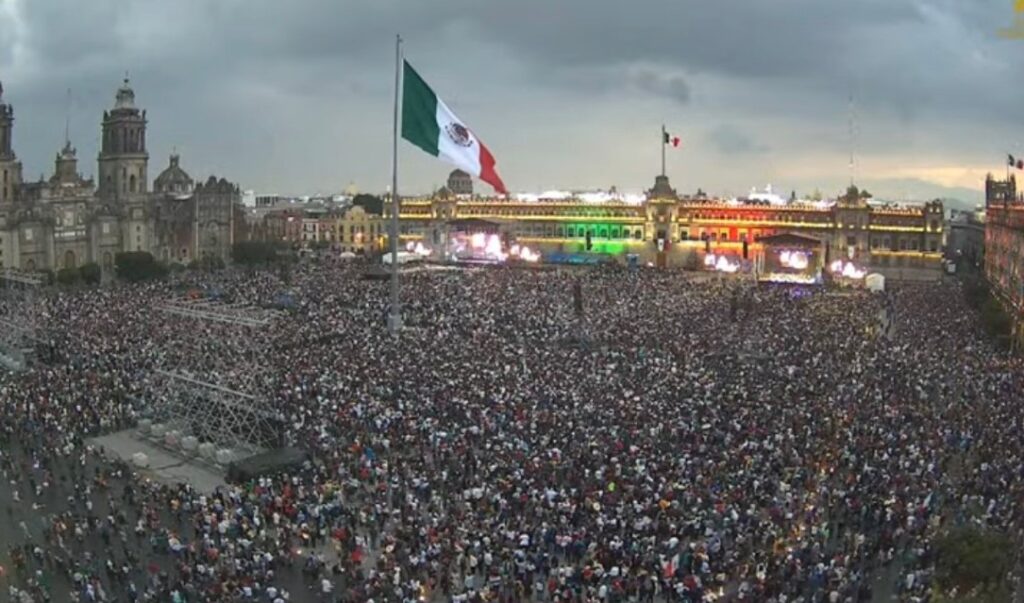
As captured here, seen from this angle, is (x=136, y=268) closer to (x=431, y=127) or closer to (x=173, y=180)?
(x=173, y=180)

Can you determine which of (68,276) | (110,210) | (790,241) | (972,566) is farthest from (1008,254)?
(110,210)

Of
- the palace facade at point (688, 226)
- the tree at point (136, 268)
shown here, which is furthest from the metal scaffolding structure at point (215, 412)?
the palace facade at point (688, 226)

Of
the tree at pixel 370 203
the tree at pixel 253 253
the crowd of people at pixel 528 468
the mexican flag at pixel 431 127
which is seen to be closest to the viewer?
the crowd of people at pixel 528 468

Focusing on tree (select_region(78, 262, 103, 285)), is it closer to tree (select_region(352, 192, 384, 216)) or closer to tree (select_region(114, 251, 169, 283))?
tree (select_region(114, 251, 169, 283))

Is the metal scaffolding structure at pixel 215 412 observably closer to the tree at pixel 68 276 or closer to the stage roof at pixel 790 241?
the tree at pixel 68 276

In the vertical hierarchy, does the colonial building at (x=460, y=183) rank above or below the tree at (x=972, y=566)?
above

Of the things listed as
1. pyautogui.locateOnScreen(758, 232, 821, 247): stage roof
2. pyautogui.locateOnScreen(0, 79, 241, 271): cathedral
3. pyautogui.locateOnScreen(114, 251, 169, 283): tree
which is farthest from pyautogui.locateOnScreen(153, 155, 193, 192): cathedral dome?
pyautogui.locateOnScreen(758, 232, 821, 247): stage roof
